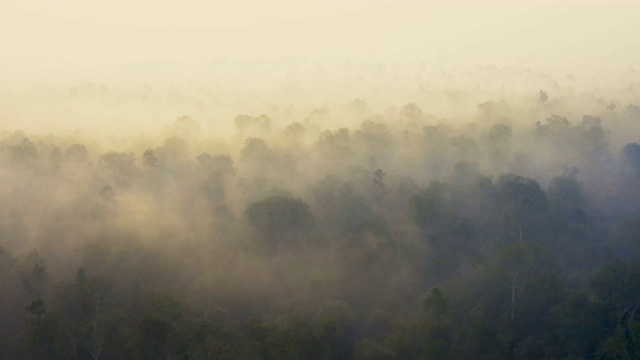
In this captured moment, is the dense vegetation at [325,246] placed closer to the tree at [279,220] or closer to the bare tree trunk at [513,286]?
the tree at [279,220]

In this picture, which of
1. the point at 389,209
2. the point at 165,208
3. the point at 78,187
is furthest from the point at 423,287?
the point at 78,187

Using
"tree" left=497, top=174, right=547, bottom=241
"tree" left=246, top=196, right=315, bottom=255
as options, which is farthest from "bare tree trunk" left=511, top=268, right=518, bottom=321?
"tree" left=246, top=196, right=315, bottom=255

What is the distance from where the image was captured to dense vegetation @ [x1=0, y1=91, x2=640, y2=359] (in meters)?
57.2

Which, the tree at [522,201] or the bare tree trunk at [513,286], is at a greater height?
the tree at [522,201]

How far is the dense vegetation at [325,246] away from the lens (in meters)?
57.2

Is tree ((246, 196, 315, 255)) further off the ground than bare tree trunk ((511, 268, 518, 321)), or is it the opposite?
tree ((246, 196, 315, 255))

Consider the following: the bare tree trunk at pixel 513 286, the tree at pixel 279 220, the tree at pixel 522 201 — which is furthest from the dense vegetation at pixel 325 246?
the bare tree trunk at pixel 513 286

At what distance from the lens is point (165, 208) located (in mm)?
94312

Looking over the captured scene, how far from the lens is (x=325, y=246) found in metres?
84.0

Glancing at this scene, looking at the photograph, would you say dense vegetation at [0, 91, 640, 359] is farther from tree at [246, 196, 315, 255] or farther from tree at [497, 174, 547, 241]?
tree at [497, 174, 547, 241]

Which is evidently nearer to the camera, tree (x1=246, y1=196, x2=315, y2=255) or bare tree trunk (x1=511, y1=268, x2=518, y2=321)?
bare tree trunk (x1=511, y1=268, x2=518, y2=321)

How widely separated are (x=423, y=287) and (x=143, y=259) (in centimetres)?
4310

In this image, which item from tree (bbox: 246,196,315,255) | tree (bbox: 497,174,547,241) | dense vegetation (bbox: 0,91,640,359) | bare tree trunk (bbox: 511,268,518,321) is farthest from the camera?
tree (bbox: 497,174,547,241)

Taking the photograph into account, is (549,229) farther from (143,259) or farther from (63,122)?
(63,122)
